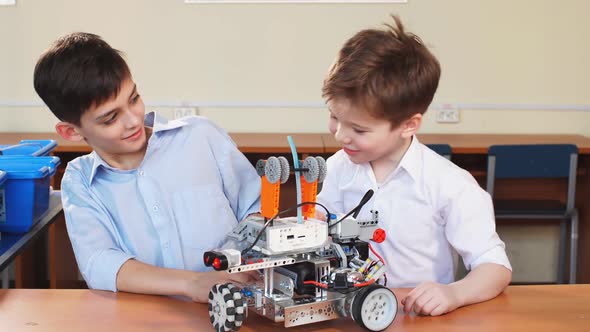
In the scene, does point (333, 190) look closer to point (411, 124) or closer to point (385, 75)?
point (411, 124)

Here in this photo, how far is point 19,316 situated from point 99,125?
18.2 inches

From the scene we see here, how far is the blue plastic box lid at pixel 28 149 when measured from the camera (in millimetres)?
2240

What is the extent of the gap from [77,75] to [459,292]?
3.05 ft

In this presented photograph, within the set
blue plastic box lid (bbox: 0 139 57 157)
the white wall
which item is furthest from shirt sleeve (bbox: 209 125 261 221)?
the white wall

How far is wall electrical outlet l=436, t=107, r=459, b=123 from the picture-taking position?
4.08 m

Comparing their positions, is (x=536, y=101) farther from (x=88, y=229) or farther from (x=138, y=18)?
(x=88, y=229)

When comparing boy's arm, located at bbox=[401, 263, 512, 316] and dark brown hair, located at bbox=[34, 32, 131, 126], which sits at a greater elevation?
dark brown hair, located at bbox=[34, 32, 131, 126]

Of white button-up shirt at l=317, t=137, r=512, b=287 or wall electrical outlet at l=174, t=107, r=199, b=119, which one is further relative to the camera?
wall electrical outlet at l=174, t=107, r=199, b=119

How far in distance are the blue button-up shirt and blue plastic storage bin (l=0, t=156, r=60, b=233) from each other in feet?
1.32

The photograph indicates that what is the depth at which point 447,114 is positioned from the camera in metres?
4.08

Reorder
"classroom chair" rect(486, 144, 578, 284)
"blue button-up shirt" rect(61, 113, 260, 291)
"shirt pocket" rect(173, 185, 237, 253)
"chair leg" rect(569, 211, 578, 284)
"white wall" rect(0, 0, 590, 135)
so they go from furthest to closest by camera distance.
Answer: "white wall" rect(0, 0, 590, 135) < "chair leg" rect(569, 211, 578, 284) < "classroom chair" rect(486, 144, 578, 284) < "shirt pocket" rect(173, 185, 237, 253) < "blue button-up shirt" rect(61, 113, 260, 291)

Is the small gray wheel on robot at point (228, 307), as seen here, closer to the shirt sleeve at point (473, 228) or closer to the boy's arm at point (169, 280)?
the boy's arm at point (169, 280)

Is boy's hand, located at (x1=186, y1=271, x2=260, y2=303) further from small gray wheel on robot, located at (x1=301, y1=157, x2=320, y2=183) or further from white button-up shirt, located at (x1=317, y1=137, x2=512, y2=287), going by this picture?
white button-up shirt, located at (x1=317, y1=137, x2=512, y2=287)

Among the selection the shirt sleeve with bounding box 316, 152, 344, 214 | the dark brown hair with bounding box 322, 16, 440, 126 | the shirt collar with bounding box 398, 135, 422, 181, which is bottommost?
the shirt sleeve with bounding box 316, 152, 344, 214
